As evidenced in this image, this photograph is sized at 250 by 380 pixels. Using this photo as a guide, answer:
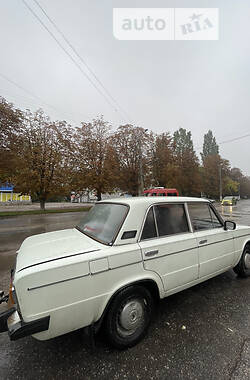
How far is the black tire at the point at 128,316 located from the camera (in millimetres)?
1749

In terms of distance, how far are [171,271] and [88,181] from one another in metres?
15.7

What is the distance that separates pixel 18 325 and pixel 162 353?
155cm

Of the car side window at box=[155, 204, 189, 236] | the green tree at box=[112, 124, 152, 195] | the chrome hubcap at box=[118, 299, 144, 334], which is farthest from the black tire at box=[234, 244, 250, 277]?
the green tree at box=[112, 124, 152, 195]

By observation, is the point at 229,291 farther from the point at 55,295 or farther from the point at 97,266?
the point at 55,295

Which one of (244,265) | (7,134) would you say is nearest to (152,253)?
(244,265)

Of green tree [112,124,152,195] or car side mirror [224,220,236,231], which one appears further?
green tree [112,124,152,195]

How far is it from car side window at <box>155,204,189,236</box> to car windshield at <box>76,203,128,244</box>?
0.54m

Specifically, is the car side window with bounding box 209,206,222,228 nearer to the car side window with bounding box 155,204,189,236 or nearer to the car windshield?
the car side window with bounding box 155,204,189,236

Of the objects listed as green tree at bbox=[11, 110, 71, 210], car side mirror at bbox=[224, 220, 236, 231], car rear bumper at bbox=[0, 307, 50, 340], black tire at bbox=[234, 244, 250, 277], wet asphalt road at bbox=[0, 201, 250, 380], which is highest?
green tree at bbox=[11, 110, 71, 210]

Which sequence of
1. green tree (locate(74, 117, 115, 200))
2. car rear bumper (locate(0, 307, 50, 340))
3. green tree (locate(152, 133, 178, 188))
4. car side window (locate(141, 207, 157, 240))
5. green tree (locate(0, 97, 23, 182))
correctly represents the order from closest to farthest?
car rear bumper (locate(0, 307, 50, 340)) < car side window (locate(141, 207, 157, 240)) < green tree (locate(0, 97, 23, 182)) < green tree (locate(74, 117, 115, 200)) < green tree (locate(152, 133, 178, 188))

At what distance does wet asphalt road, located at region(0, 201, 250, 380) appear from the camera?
156cm

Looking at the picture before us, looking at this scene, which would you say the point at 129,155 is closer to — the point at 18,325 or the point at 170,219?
the point at 170,219

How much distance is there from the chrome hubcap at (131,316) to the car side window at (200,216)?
140 centimetres

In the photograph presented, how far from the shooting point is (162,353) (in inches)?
69.4
